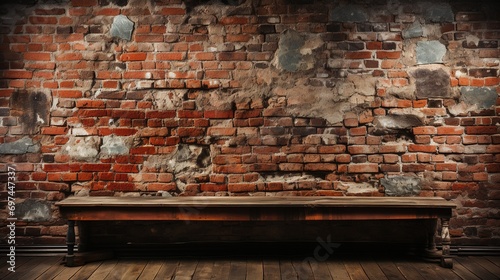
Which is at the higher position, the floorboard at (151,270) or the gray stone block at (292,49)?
the gray stone block at (292,49)

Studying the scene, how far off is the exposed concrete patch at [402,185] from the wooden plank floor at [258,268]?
504 millimetres

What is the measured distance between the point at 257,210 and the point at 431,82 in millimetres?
1713

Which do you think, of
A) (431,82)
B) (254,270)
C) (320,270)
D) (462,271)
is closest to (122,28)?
(254,270)

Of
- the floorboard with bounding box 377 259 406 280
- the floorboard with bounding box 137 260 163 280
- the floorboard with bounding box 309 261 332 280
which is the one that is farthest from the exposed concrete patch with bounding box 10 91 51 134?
the floorboard with bounding box 377 259 406 280

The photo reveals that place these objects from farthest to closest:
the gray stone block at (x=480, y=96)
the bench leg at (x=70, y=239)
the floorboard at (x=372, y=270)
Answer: the gray stone block at (x=480, y=96), the bench leg at (x=70, y=239), the floorboard at (x=372, y=270)

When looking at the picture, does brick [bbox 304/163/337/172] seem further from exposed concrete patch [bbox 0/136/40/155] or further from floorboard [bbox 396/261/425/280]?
exposed concrete patch [bbox 0/136/40/155]

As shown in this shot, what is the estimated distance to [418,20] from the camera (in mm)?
3299

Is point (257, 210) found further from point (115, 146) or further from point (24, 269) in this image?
point (24, 269)

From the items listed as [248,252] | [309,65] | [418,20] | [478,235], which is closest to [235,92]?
[309,65]

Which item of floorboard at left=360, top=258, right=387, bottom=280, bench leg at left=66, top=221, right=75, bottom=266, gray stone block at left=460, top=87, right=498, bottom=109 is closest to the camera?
floorboard at left=360, top=258, right=387, bottom=280

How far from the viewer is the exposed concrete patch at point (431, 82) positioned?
129 inches

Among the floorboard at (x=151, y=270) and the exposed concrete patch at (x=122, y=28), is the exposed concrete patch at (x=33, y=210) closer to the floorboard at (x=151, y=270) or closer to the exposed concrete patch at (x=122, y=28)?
the floorboard at (x=151, y=270)

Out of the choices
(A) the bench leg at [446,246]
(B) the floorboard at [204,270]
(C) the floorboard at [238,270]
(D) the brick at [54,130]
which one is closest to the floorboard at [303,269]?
(C) the floorboard at [238,270]

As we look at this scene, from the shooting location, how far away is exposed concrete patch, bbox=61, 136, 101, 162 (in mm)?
3290
